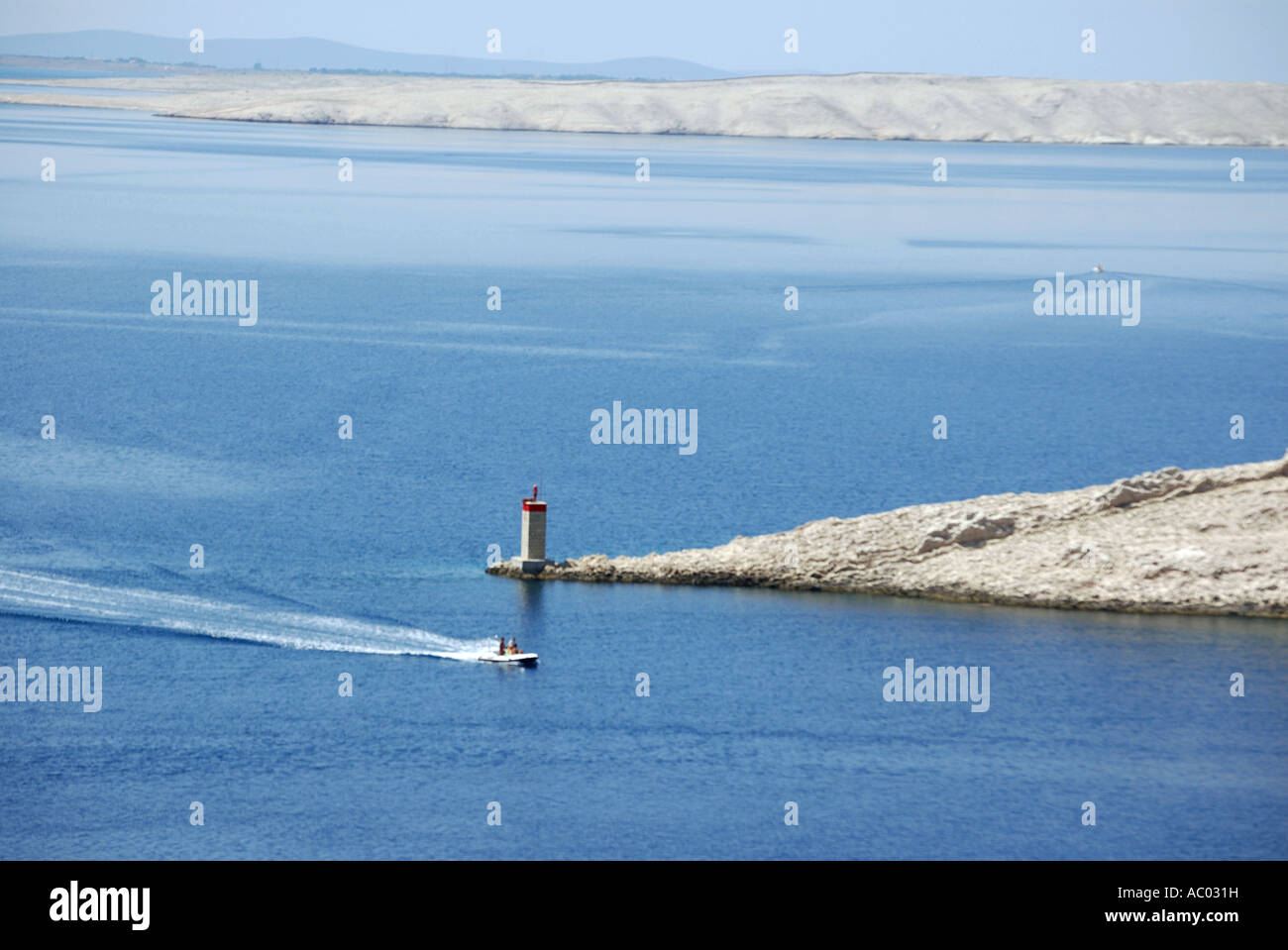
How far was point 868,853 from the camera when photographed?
3738cm

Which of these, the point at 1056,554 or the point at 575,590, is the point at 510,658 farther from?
the point at 1056,554

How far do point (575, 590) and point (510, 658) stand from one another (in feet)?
20.8

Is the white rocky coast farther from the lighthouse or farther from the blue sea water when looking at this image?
the blue sea water

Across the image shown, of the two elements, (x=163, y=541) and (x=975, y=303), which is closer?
Answer: (x=163, y=541)

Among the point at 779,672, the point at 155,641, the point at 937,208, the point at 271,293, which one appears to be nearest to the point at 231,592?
the point at 155,641

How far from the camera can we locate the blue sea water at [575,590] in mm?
39000

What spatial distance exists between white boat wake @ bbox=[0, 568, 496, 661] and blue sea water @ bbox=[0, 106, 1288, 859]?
0.51 feet

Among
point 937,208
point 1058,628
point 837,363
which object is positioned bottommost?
point 1058,628

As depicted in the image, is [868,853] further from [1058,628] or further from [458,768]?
[1058,628]

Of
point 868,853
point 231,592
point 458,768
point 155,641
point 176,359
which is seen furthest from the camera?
point 176,359

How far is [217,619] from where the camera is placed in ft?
161

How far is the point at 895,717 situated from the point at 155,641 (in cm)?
1923

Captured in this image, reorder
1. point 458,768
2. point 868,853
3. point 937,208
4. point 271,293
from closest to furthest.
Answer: point 868,853, point 458,768, point 271,293, point 937,208

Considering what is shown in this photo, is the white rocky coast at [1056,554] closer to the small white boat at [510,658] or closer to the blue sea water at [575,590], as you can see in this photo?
the blue sea water at [575,590]
